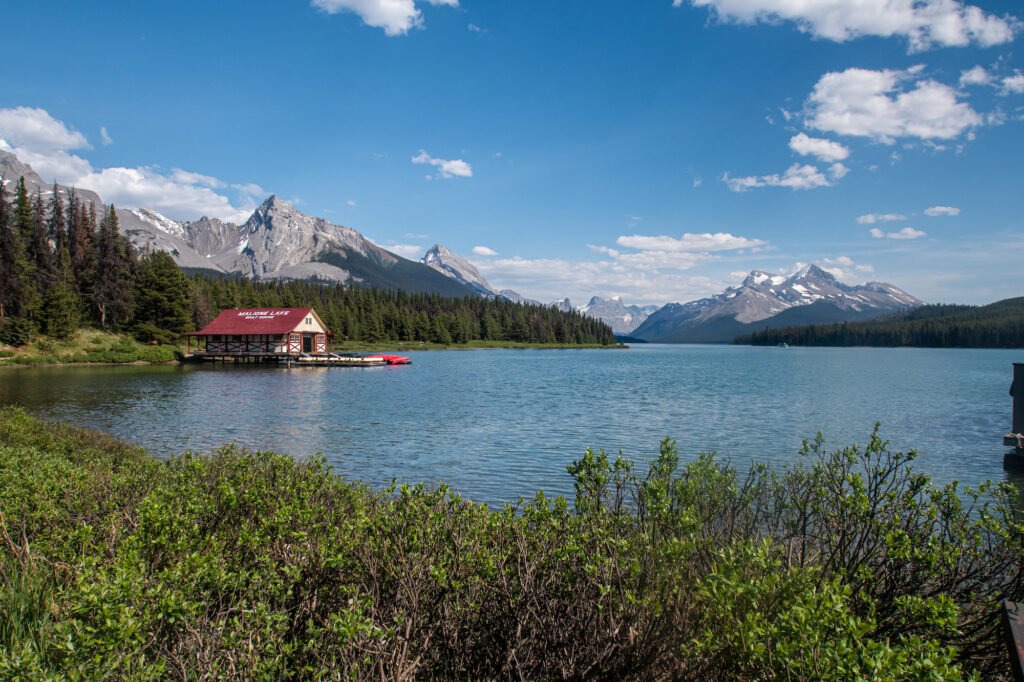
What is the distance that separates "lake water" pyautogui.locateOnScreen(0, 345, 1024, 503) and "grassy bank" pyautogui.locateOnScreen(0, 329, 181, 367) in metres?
11.1

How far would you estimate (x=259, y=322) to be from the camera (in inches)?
3150

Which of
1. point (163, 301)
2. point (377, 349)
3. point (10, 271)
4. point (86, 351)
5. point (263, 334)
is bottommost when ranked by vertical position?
point (377, 349)

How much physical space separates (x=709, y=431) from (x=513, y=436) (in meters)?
8.49

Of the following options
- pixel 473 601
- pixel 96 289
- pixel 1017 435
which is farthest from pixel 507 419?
pixel 96 289

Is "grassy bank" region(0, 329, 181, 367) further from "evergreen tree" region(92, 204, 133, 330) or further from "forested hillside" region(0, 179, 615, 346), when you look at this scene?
"evergreen tree" region(92, 204, 133, 330)

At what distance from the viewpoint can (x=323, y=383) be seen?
49906mm

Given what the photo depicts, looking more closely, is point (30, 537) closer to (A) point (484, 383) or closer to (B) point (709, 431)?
(B) point (709, 431)

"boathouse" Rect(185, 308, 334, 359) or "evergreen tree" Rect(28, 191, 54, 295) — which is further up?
"evergreen tree" Rect(28, 191, 54, 295)

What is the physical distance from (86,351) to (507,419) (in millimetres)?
63971

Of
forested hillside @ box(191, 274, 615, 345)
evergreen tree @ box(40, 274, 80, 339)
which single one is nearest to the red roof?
forested hillside @ box(191, 274, 615, 345)

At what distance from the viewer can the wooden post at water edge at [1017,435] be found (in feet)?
59.0

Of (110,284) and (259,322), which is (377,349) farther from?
(110,284)

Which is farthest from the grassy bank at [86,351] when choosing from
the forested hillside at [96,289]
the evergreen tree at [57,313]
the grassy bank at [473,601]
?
the grassy bank at [473,601]

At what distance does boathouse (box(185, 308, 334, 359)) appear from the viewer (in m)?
77.7
